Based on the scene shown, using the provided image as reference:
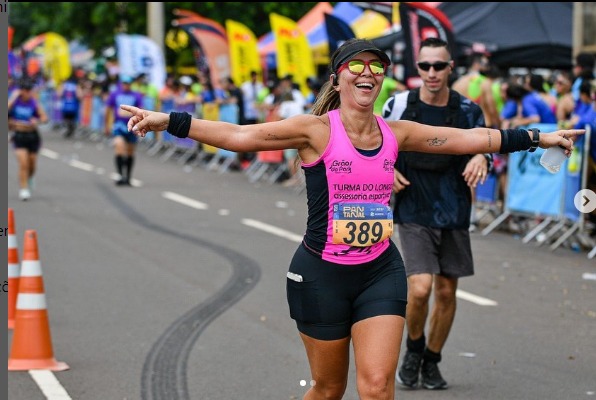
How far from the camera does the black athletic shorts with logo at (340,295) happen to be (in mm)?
5312

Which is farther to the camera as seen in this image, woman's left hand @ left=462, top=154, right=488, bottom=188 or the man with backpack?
the man with backpack

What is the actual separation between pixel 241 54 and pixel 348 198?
908 inches

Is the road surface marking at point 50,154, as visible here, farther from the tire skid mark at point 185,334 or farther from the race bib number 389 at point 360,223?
the race bib number 389 at point 360,223

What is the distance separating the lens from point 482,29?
2219cm

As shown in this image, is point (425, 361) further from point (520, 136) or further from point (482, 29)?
point (482, 29)

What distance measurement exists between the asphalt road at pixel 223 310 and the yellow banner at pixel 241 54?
10.1 meters

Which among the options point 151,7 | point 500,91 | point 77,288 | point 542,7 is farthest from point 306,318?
point 151,7

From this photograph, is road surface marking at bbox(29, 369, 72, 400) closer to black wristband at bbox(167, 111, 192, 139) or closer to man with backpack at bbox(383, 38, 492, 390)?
man with backpack at bbox(383, 38, 492, 390)

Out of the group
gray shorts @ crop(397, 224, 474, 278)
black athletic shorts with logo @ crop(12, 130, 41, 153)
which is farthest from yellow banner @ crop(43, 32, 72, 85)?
gray shorts @ crop(397, 224, 474, 278)

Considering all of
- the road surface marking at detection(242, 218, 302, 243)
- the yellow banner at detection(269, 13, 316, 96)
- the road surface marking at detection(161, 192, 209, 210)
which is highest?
the yellow banner at detection(269, 13, 316, 96)

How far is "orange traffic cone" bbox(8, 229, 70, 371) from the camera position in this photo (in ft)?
25.6

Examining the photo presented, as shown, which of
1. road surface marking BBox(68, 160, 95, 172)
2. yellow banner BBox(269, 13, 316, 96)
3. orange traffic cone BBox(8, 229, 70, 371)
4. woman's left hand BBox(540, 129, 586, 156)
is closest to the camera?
woman's left hand BBox(540, 129, 586, 156)

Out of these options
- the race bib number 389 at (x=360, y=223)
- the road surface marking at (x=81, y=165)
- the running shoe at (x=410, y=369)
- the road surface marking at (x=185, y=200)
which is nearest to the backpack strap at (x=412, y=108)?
the running shoe at (x=410, y=369)

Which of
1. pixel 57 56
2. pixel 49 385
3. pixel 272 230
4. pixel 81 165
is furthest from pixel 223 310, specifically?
pixel 57 56
